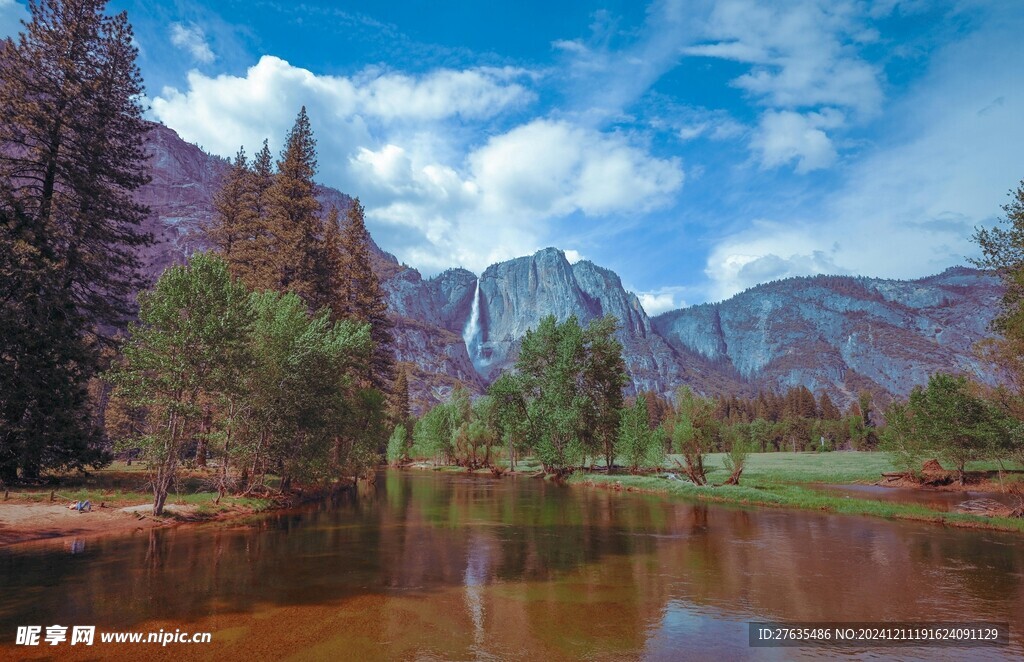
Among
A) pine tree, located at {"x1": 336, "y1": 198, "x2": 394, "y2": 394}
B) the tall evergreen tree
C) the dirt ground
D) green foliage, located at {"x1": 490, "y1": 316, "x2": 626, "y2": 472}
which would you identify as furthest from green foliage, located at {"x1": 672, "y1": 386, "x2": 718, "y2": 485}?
the dirt ground

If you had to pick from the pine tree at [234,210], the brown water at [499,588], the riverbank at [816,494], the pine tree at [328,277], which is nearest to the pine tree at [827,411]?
the riverbank at [816,494]

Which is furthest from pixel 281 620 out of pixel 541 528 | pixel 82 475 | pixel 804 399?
pixel 804 399

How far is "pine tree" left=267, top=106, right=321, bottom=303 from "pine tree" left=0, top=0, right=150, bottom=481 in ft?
35.8

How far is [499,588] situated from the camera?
42.5 feet

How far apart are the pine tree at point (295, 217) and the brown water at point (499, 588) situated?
23.1 metres

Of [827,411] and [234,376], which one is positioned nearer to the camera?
[234,376]

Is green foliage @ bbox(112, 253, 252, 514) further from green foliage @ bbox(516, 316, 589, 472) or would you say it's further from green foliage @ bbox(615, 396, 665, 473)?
green foliage @ bbox(615, 396, 665, 473)

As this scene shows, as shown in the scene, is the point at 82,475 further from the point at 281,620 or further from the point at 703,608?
the point at 703,608

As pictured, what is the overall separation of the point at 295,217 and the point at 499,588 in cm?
3766

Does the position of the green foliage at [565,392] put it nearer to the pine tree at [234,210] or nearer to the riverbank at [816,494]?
the riverbank at [816,494]

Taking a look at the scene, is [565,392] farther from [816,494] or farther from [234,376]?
[234,376]

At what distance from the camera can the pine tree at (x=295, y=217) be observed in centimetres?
3916

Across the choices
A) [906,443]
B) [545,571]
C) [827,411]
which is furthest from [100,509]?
[827,411]

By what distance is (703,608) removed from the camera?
37.4 feet
